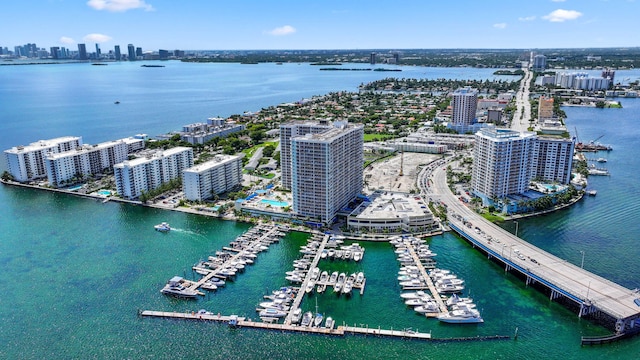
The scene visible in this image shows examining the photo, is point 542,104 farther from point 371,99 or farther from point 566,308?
point 566,308

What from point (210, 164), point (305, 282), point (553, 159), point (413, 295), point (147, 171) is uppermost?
point (553, 159)

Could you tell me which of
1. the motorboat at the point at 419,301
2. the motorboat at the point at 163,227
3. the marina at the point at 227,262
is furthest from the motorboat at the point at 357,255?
the motorboat at the point at 163,227

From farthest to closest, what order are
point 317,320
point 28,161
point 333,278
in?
point 28,161 < point 333,278 < point 317,320

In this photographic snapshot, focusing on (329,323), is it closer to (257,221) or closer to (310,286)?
(310,286)

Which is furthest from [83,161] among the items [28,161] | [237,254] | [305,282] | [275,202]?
[305,282]

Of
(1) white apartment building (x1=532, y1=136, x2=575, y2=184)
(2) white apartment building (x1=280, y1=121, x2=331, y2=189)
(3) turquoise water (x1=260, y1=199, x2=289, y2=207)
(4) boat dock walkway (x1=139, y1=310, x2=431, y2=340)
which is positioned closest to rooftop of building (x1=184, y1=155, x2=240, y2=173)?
(2) white apartment building (x1=280, y1=121, x2=331, y2=189)

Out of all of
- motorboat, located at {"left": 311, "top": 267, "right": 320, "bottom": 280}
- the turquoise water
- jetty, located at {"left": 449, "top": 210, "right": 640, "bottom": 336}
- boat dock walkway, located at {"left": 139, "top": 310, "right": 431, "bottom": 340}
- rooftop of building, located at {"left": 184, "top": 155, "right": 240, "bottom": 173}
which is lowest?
boat dock walkway, located at {"left": 139, "top": 310, "right": 431, "bottom": 340}

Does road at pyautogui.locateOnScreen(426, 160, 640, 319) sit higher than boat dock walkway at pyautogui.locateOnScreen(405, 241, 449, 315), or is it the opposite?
road at pyautogui.locateOnScreen(426, 160, 640, 319)

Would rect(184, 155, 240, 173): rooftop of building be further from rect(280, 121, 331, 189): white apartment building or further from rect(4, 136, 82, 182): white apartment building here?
rect(4, 136, 82, 182): white apartment building
